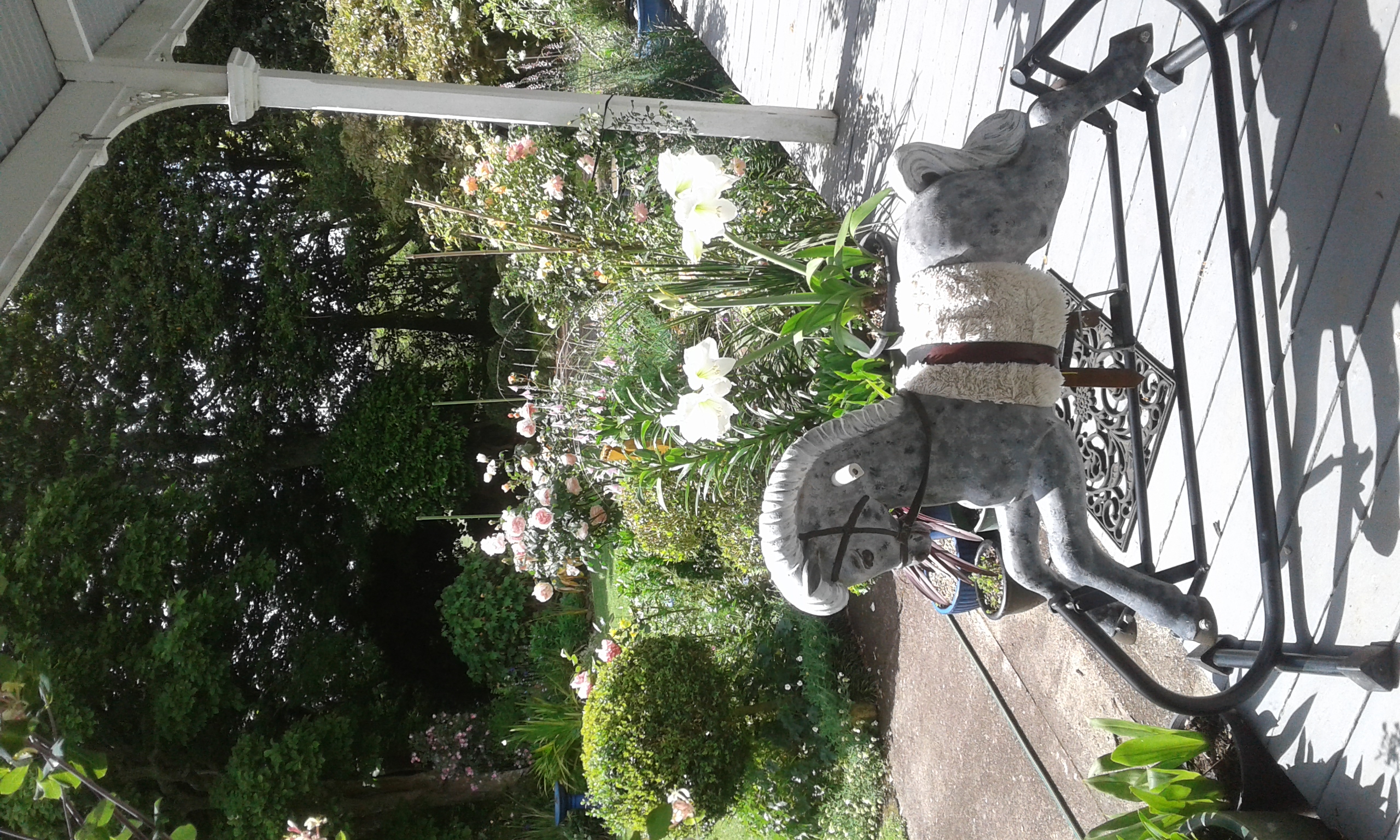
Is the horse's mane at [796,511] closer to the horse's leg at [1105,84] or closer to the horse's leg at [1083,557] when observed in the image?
the horse's leg at [1083,557]

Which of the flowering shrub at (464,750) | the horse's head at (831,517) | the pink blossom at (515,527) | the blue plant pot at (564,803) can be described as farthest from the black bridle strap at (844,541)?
the flowering shrub at (464,750)

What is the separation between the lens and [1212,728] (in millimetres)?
1991

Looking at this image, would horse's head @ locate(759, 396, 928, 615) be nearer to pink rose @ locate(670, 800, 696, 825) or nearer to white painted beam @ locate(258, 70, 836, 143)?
white painted beam @ locate(258, 70, 836, 143)

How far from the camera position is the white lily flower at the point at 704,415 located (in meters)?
1.98

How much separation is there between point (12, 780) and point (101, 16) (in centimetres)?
252

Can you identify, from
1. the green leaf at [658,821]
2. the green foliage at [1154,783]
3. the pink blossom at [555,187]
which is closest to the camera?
the green foliage at [1154,783]

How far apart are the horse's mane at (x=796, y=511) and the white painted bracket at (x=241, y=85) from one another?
2.22m

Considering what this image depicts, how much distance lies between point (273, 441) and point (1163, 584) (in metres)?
8.18

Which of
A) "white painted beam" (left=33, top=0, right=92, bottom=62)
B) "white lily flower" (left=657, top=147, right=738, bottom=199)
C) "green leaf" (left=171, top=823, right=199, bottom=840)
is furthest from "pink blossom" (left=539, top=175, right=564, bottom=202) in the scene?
"green leaf" (left=171, top=823, right=199, bottom=840)

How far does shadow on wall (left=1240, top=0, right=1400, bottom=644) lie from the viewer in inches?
56.7

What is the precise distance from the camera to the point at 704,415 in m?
2.00

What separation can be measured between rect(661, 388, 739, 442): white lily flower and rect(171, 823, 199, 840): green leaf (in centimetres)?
123

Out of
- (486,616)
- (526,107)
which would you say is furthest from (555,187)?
(486,616)

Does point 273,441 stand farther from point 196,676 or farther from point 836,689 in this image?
point 836,689
